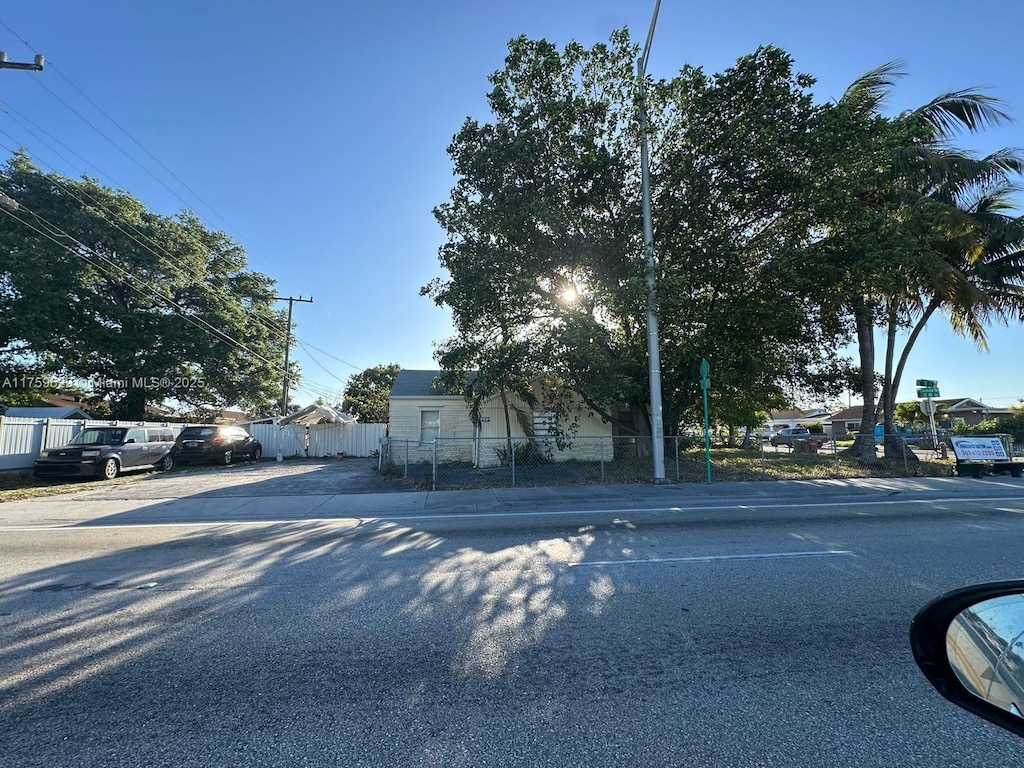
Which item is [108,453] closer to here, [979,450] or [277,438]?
[277,438]

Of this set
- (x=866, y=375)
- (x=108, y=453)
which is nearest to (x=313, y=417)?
(x=108, y=453)

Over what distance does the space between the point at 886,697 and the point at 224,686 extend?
12.8 ft

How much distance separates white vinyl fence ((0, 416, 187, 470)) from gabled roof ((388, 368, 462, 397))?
33.3 ft

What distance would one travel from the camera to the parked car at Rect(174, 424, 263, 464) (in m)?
20.6

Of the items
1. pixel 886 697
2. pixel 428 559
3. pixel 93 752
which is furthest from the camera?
pixel 428 559

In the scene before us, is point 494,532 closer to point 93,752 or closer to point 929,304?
point 93,752

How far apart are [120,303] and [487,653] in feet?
110

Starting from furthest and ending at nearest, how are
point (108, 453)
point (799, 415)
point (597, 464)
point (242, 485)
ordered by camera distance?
point (799, 415) < point (597, 464) < point (108, 453) < point (242, 485)

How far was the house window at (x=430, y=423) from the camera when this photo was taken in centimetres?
2219

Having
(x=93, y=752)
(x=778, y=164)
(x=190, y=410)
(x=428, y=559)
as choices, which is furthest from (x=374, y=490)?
(x=190, y=410)

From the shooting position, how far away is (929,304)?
19.4 m

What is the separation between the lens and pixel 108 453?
16391 millimetres

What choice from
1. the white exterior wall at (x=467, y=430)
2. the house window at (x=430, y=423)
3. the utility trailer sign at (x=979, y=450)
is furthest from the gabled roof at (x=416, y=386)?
the utility trailer sign at (x=979, y=450)

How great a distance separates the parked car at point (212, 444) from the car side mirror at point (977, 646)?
23.8 metres
